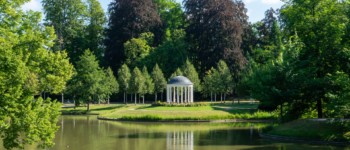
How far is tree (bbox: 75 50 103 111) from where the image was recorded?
6197 cm

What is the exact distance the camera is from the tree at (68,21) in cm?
8650

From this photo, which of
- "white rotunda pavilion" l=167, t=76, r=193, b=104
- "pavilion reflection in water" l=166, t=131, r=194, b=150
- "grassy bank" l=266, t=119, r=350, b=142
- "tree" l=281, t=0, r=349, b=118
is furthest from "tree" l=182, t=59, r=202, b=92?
"grassy bank" l=266, t=119, r=350, b=142

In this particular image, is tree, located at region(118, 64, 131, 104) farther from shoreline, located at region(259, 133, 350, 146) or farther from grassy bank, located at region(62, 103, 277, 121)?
shoreline, located at region(259, 133, 350, 146)

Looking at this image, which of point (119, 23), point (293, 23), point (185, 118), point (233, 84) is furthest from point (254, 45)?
point (293, 23)

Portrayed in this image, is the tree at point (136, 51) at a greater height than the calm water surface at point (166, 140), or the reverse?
the tree at point (136, 51)

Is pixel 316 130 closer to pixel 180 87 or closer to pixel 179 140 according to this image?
pixel 179 140

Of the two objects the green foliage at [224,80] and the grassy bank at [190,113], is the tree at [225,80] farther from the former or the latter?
the grassy bank at [190,113]

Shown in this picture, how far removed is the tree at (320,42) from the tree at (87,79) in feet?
109

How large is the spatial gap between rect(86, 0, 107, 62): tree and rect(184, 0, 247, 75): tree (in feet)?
68.3

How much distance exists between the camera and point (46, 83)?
753 inches

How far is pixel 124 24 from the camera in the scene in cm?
8250

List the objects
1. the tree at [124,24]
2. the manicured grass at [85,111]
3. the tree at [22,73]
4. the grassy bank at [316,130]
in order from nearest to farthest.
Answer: the tree at [22,73] < the grassy bank at [316,130] < the manicured grass at [85,111] < the tree at [124,24]

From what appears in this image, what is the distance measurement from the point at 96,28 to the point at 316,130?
6584 centimetres

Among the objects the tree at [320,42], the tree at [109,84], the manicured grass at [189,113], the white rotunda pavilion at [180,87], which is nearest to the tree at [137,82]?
the tree at [109,84]
